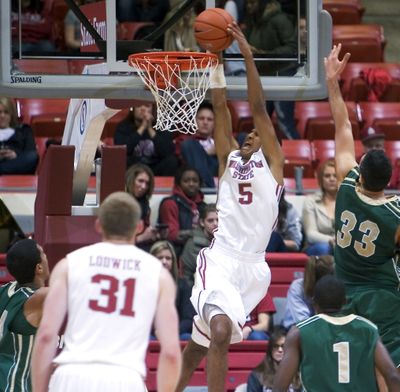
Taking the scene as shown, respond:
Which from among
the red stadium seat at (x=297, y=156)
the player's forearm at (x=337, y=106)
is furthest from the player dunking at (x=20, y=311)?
the red stadium seat at (x=297, y=156)

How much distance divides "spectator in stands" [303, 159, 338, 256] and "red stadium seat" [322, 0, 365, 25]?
178 inches

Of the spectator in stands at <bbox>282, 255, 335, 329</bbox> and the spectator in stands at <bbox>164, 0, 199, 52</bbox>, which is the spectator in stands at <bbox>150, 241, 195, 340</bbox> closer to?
the spectator in stands at <bbox>282, 255, 335, 329</bbox>

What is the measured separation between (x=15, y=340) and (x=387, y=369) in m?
2.00

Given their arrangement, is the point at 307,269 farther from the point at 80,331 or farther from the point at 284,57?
the point at 80,331

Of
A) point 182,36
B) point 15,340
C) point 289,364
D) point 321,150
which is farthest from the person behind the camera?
point 321,150

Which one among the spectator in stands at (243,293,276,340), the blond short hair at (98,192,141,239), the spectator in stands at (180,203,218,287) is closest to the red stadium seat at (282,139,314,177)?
the spectator in stands at (180,203,218,287)

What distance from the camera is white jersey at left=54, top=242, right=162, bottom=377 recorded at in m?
5.38

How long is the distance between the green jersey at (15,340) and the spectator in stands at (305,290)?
3071 mm

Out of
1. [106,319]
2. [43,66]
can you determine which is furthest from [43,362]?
[43,66]

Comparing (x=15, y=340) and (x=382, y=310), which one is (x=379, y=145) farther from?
(x=15, y=340)

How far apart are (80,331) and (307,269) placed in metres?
4.51

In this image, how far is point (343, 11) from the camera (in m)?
15.1

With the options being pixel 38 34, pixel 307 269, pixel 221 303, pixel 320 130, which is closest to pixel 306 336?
pixel 221 303

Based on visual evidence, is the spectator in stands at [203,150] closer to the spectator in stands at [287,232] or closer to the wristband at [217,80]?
the spectator in stands at [287,232]
